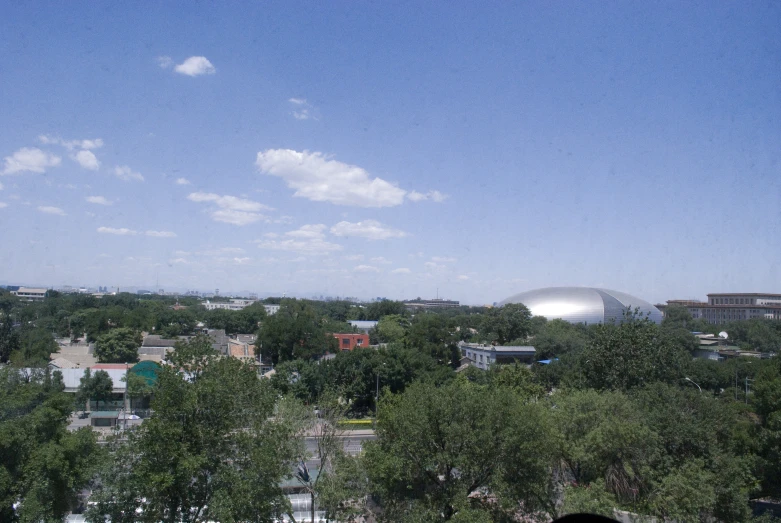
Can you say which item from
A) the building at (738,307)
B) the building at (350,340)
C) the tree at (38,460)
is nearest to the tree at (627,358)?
the tree at (38,460)

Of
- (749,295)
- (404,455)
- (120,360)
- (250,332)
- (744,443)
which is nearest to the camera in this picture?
(404,455)

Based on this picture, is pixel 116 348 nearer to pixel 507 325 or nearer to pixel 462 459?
pixel 507 325

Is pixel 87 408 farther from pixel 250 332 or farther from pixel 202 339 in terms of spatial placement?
pixel 250 332

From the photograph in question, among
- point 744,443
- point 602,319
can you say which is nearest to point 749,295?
point 602,319

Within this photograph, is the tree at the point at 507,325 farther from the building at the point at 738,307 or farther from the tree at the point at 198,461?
the building at the point at 738,307

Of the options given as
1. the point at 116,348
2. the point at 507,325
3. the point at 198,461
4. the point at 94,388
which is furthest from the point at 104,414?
the point at 507,325

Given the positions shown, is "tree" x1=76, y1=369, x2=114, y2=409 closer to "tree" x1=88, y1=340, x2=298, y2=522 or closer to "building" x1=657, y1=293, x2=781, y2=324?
→ "tree" x1=88, y1=340, x2=298, y2=522
